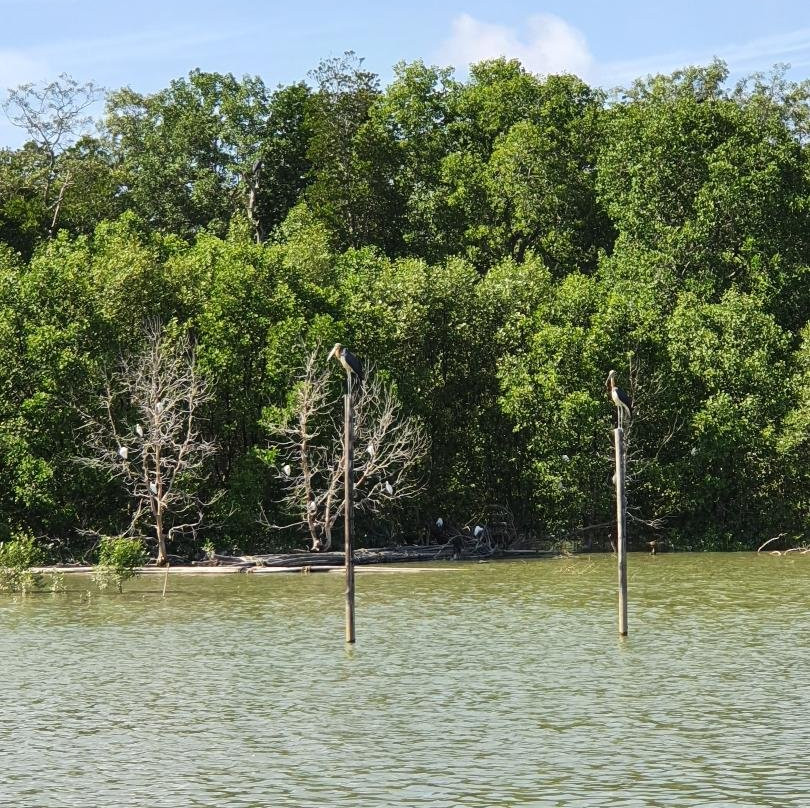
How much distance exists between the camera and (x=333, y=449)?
6372cm

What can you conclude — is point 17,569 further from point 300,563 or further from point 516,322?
point 516,322

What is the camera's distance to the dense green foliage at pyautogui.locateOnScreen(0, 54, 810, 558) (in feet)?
208

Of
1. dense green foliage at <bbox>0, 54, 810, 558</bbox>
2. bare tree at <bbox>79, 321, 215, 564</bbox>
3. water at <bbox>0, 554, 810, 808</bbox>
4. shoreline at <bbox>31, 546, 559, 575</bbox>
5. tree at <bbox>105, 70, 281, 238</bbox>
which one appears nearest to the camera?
water at <bbox>0, 554, 810, 808</bbox>

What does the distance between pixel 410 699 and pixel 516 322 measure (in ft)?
141

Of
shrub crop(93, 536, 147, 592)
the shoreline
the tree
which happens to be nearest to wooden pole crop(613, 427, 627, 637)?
shrub crop(93, 536, 147, 592)

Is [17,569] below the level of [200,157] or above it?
below

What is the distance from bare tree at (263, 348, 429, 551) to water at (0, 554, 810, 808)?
460 inches

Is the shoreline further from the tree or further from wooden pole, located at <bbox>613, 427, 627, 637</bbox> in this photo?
the tree

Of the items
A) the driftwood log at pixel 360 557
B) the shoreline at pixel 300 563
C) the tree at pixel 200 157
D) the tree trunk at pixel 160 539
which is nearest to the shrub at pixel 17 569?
the shoreline at pixel 300 563

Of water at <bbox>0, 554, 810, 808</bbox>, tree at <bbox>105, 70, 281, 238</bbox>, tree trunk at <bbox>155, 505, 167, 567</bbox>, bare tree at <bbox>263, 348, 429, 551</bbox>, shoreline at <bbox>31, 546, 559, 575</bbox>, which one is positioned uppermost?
tree at <bbox>105, 70, 281, 238</bbox>

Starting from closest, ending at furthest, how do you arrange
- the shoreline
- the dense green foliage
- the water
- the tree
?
the water → the shoreline → the dense green foliage → the tree

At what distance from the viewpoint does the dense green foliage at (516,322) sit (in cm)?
6334

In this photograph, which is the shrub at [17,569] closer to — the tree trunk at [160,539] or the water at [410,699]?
the water at [410,699]

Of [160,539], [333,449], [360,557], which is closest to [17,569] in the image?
[160,539]
